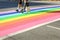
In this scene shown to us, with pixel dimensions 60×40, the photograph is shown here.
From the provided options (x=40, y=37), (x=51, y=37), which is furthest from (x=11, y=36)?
(x=51, y=37)

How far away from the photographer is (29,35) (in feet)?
24.7

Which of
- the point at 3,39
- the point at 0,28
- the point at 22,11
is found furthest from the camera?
the point at 22,11

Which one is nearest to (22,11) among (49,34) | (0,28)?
(0,28)

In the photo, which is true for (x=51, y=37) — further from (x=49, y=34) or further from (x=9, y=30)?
(x=9, y=30)

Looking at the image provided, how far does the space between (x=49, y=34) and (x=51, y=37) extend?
0.51 m

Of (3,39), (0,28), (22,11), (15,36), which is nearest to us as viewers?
(3,39)

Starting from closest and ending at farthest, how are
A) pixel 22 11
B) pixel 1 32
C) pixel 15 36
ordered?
pixel 15 36 → pixel 1 32 → pixel 22 11

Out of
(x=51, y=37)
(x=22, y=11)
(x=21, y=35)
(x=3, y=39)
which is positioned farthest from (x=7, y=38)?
(x=22, y=11)

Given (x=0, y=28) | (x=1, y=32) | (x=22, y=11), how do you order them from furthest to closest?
1. (x=22, y=11)
2. (x=0, y=28)
3. (x=1, y=32)

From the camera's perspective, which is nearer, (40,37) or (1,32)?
(40,37)

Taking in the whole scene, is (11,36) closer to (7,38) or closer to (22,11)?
(7,38)

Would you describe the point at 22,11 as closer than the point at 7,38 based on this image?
No

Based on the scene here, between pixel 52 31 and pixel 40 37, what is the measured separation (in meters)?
1.29

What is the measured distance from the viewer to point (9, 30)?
27.6ft
